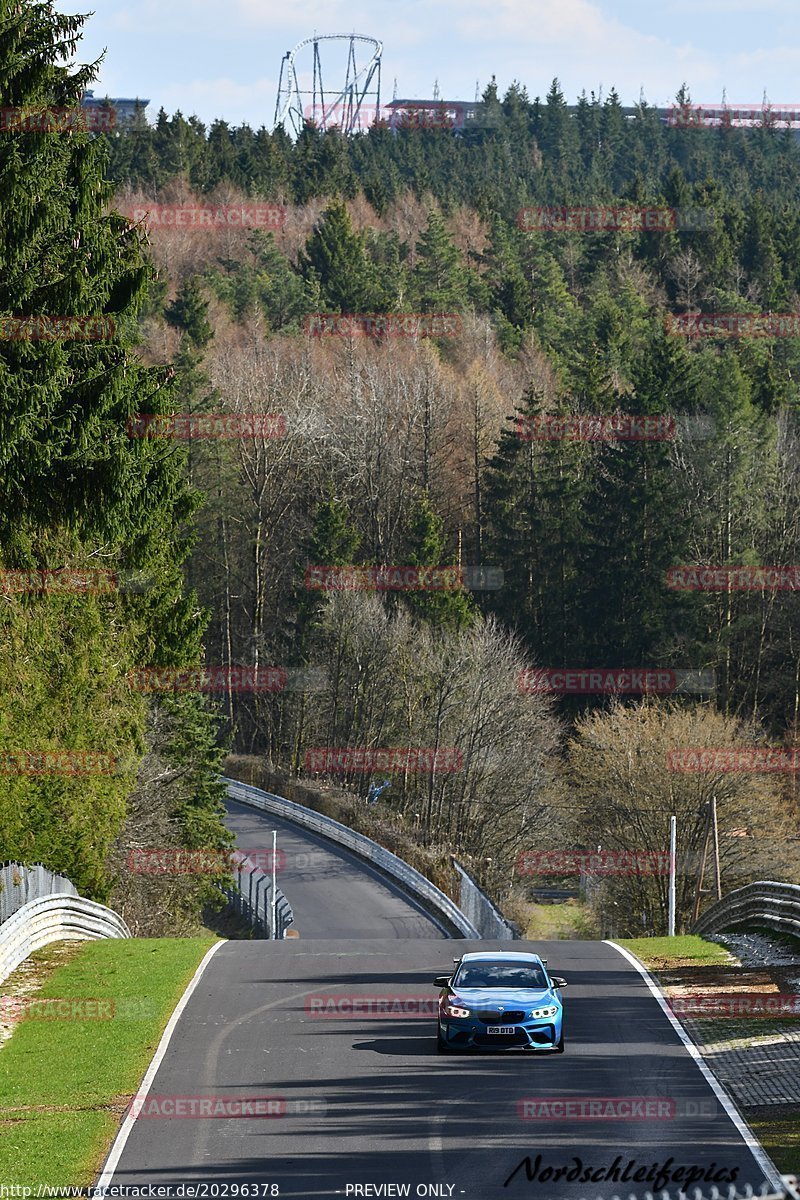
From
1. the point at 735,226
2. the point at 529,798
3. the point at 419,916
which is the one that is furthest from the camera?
the point at 735,226

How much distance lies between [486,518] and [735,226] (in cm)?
3884

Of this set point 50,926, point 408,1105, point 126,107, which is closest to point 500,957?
point 408,1105

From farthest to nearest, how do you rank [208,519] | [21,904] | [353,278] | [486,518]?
[353,278] → [486,518] → [208,519] → [21,904]

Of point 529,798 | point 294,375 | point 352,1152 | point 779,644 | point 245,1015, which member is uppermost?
point 294,375

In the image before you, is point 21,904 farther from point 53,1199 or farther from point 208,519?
point 208,519

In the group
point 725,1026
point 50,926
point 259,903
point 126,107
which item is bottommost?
point 259,903

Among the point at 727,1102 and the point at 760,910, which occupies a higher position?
the point at 727,1102

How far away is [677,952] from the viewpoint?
27891mm

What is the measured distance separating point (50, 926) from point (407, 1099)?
12.7m

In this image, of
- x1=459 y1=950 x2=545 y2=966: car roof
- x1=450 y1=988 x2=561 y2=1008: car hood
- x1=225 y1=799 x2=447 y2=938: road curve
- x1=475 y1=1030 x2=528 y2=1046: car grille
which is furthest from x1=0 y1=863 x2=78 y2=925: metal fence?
x1=225 y1=799 x2=447 y2=938: road curve

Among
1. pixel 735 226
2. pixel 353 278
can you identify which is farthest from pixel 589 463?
pixel 735 226

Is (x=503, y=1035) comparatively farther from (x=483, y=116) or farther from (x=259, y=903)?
(x=483, y=116)

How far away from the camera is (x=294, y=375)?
8744 cm

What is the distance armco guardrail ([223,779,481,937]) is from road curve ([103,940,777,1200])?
27515 millimetres
